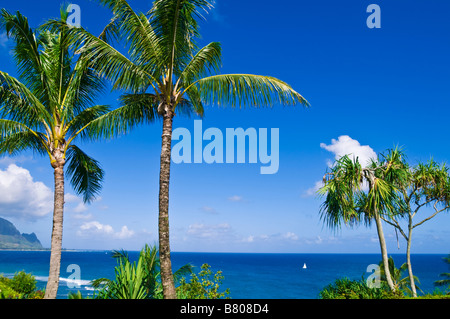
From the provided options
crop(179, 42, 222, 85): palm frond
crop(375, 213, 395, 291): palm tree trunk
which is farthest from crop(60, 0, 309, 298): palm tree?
crop(375, 213, 395, 291): palm tree trunk

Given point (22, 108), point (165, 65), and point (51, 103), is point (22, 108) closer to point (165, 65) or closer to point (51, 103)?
point (51, 103)

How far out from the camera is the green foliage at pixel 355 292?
1081cm

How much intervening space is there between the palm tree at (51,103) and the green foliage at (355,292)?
8457 mm

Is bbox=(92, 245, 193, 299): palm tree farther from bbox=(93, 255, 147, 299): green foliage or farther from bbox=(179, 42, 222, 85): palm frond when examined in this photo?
bbox=(179, 42, 222, 85): palm frond

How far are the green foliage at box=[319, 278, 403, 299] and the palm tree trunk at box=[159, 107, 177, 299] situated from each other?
5875 mm

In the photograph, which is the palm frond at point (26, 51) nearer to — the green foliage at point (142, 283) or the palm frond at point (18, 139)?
the palm frond at point (18, 139)

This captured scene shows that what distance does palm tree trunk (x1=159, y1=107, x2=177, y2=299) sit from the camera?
27.3 ft

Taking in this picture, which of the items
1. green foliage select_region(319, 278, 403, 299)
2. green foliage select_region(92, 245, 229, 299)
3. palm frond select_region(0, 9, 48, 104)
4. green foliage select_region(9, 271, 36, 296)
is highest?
palm frond select_region(0, 9, 48, 104)

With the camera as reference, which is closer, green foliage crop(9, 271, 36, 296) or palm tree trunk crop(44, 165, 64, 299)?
palm tree trunk crop(44, 165, 64, 299)

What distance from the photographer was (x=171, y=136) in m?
9.17

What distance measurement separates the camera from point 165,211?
869 centimetres
